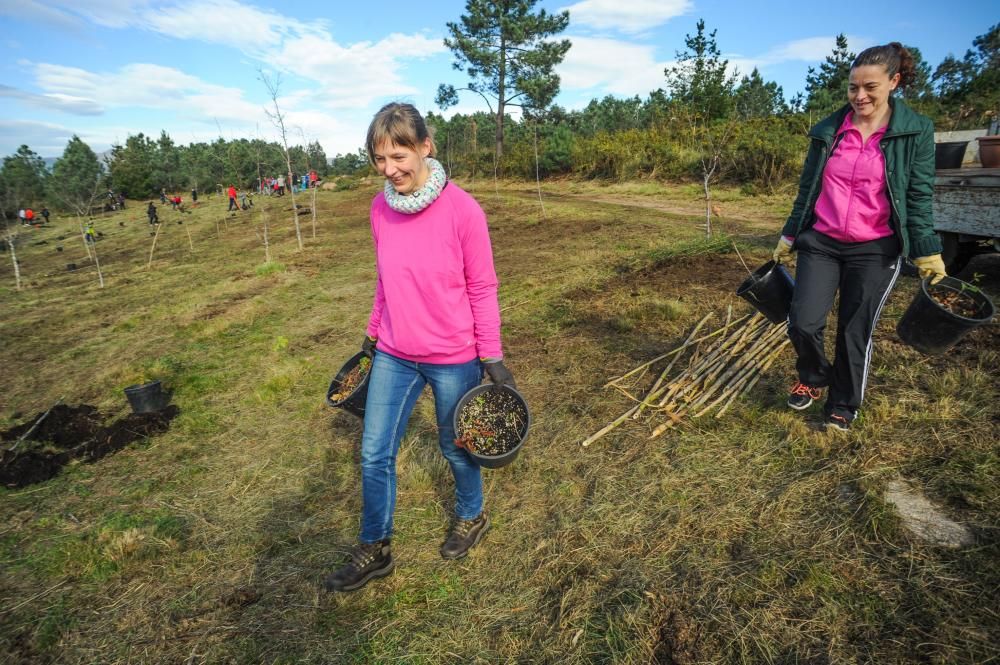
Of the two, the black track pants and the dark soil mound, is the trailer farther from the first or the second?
the dark soil mound

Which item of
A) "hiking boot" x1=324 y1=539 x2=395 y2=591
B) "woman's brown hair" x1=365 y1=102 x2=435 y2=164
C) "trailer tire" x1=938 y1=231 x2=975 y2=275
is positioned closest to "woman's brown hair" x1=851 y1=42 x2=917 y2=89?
"woman's brown hair" x1=365 y1=102 x2=435 y2=164

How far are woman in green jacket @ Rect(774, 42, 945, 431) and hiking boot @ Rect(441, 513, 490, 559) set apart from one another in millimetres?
1892

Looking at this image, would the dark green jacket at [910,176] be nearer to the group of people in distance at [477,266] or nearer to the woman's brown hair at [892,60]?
the group of people in distance at [477,266]

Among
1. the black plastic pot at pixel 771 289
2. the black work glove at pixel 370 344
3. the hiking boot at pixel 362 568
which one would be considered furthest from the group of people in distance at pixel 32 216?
the black plastic pot at pixel 771 289

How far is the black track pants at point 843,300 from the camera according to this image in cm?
235

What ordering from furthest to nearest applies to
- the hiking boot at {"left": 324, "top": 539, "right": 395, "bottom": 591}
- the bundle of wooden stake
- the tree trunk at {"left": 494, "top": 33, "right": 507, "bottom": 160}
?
the tree trunk at {"left": 494, "top": 33, "right": 507, "bottom": 160} → the bundle of wooden stake → the hiking boot at {"left": 324, "top": 539, "right": 395, "bottom": 591}

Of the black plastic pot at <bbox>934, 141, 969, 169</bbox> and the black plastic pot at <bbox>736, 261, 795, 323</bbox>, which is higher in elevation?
the black plastic pot at <bbox>934, 141, 969, 169</bbox>

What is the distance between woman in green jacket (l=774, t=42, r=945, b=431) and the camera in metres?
2.21

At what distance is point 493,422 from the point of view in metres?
2.19

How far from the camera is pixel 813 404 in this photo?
9.87 feet

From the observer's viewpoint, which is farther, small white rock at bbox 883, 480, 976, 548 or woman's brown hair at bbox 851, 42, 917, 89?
woman's brown hair at bbox 851, 42, 917, 89

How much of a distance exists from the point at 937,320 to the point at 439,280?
2395 mm

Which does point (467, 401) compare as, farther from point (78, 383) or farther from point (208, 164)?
point (208, 164)

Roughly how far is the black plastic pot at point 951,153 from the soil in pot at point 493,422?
6.56 metres
